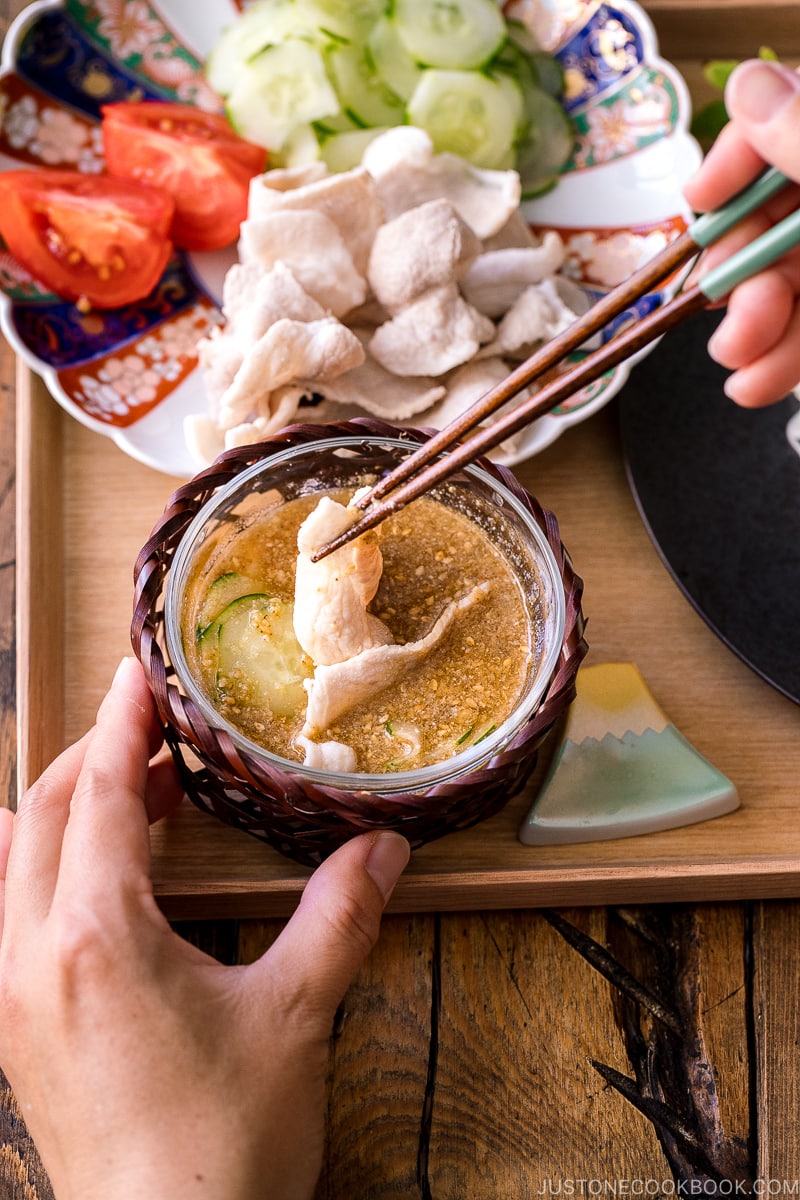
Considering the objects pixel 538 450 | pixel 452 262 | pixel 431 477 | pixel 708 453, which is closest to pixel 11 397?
pixel 452 262

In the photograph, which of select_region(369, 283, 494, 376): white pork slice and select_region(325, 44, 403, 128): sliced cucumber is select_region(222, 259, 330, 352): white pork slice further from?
select_region(325, 44, 403, 128): sliced cucumber

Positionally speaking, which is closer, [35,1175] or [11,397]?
[35,1175]

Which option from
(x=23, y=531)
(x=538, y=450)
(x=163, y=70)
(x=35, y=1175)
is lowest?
(x=35, y=1175)

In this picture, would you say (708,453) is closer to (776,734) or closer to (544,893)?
(776,734)

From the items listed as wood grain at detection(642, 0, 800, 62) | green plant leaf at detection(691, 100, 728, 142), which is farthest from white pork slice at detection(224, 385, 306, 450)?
wood grain at detection(642, 0, 800, 62)

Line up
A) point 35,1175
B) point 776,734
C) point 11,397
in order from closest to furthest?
point 35,1175, point 776,734, point 11,397

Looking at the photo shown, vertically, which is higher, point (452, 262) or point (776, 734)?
point (452, 262)

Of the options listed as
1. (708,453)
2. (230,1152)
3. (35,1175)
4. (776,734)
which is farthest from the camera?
(708,453)
